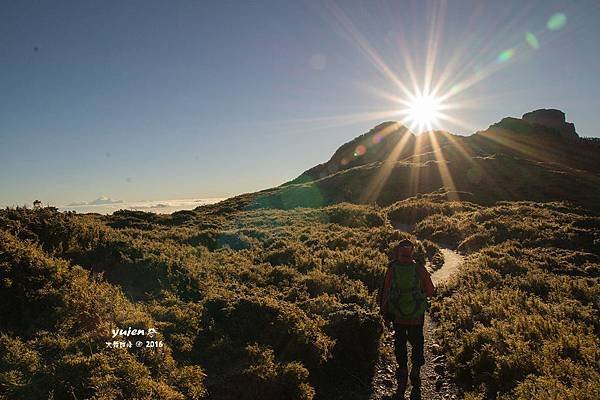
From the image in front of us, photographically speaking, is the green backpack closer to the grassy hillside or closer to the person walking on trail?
the person walking on trail

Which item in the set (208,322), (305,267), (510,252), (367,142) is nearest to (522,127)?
(367,142)

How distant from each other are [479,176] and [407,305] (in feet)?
171

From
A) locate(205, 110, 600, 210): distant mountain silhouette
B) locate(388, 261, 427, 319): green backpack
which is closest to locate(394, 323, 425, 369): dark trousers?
locate(388, 261, 427, 319): green backpack

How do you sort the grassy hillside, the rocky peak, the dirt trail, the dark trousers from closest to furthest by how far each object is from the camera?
1. the grassy hillside
2. the dark trousers
3. the dirt trail
4. the rocky peak

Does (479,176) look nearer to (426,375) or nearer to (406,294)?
(426,375)

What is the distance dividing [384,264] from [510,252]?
23.8 ft

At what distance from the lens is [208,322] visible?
1016cm

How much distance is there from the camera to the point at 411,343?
27.4 ft

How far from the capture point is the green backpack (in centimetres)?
805

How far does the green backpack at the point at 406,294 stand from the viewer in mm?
8047

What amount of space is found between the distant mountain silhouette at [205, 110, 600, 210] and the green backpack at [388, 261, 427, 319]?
3919 cm

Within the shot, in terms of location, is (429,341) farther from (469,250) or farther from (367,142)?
(367,142)

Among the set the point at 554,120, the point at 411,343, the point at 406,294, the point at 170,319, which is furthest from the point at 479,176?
the point at 554,120

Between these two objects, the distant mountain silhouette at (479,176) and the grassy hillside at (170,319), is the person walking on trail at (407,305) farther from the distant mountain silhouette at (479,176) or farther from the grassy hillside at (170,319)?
the distant mountain silhouette at (479,176)
